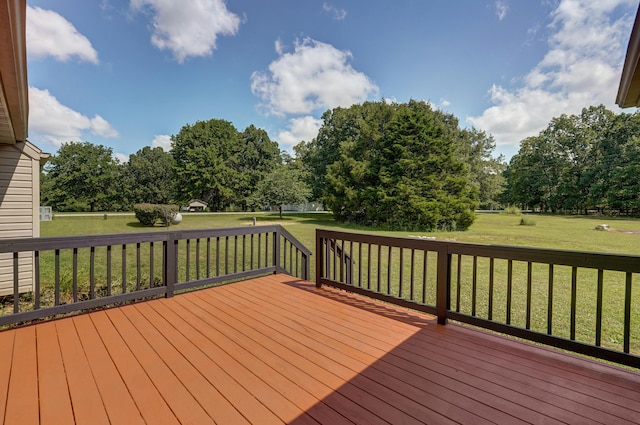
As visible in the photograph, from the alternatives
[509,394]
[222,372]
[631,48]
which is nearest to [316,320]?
[222,372]

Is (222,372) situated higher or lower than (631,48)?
lower

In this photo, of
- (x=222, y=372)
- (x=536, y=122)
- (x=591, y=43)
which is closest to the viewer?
(x=222, y=372)

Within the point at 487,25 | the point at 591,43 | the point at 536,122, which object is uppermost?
the point at 536,122

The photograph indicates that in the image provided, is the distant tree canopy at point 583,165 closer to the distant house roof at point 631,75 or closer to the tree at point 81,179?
the distant house roof at point 631,75

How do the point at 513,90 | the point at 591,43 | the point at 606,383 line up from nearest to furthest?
the point at 606,383 < the point at 591,43 < the point at 513,90

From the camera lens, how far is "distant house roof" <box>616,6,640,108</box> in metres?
1.57

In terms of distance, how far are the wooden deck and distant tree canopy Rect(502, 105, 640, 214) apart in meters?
32.2

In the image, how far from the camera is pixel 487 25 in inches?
322

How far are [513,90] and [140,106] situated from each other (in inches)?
840

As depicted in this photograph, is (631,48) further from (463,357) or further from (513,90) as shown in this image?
(513,90)

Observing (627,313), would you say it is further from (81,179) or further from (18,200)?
(81,179)

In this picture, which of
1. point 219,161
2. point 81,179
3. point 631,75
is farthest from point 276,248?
point 81,179

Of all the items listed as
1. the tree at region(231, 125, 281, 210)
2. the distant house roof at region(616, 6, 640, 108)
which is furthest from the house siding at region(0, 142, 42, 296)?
the tree at region(231, 125, 281, 210)

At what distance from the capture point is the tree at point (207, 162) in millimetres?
32188
